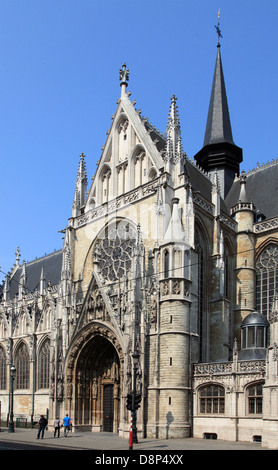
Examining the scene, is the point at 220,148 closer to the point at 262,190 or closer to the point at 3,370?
the point at 262,190

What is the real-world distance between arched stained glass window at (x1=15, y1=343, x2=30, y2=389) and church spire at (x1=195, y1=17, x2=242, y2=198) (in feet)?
62.8

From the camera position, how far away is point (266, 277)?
3148cm

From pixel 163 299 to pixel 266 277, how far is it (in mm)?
8159

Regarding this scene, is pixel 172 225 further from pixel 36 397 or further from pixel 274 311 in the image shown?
pixel 36 397

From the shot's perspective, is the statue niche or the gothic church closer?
the gothic church

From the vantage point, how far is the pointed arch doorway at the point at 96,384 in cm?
2966

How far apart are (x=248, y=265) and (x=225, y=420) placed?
10.4 meters

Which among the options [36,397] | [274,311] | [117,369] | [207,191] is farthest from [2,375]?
[274,311]

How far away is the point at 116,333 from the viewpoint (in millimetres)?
27703

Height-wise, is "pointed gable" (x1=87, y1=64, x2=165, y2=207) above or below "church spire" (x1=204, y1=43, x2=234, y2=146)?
below

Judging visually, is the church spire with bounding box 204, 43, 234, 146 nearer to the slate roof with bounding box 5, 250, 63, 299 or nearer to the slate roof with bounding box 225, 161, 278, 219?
the slate roof with bounding box 225, 161, 278, 219

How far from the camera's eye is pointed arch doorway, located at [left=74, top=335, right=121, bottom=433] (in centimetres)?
2966

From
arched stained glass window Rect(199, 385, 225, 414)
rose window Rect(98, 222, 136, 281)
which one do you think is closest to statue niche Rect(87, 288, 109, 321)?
rose window Rect(98, 222, 136, 281)

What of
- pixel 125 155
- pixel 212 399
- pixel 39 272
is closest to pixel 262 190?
pixel 125 155
